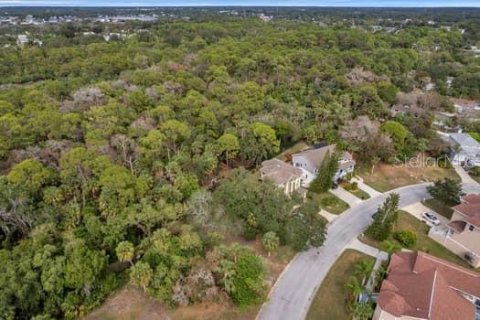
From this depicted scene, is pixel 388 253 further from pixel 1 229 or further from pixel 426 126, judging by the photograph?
pixel 1 229

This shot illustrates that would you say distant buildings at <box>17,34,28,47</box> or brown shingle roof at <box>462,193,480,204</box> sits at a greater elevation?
distant buildings at <box>17,34,28,47</box>

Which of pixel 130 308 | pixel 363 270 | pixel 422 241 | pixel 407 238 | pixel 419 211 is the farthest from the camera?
pixel 419 211

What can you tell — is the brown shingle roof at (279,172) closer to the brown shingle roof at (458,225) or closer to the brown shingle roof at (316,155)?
the brown shingle roof at (316,155)

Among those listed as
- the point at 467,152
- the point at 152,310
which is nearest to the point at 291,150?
the point at 467,152

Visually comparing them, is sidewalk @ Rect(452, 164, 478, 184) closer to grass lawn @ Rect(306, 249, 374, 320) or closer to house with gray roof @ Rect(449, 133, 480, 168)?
house with gray roof @ Rect(449, 133, 480, 168)

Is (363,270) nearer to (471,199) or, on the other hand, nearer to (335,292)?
(335,292)

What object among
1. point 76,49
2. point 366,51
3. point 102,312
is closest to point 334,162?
point 102,312

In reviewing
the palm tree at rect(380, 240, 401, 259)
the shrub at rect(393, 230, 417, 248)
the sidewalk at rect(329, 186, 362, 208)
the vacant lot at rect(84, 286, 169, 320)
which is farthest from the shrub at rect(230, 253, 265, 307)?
the sidewalk at rect(329, 186, 362, 208)
